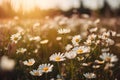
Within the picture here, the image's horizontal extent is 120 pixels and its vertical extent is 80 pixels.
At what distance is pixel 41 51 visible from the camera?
343 centimetres

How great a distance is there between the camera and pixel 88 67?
8.56ft

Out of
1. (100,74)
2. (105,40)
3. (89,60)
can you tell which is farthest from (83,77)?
(105,40)

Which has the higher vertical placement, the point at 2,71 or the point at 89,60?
the point at 2,71

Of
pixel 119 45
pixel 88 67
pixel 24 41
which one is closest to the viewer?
pixel 88 67

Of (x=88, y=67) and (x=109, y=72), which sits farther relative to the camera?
(x=88, y=67)

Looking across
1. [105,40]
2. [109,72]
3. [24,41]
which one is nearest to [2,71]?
[109,72]

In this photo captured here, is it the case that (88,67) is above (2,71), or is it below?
below

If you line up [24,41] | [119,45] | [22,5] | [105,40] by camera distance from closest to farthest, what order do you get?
[105,40]
[119,45]
[24,41]
[22,5]

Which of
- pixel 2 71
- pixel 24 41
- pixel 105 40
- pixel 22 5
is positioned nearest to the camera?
pixel 2 71

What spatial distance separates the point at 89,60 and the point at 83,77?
0.35 meters

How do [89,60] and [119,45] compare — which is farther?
[119,45]

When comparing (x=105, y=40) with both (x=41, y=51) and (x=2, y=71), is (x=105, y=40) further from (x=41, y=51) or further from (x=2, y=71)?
(x=2, y=71)

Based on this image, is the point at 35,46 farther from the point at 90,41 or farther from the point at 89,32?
the point at 90,41

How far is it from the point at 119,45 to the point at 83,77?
108 cm
